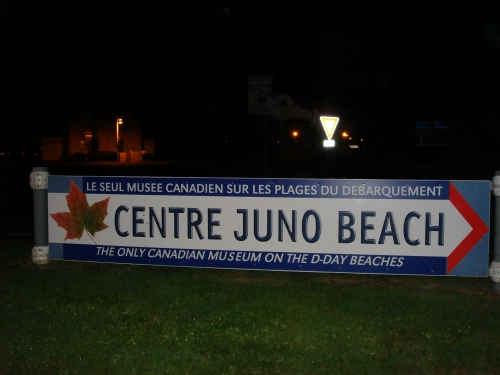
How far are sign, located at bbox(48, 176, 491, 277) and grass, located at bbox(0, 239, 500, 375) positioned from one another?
0.89ft

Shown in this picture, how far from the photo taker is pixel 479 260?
245 inches

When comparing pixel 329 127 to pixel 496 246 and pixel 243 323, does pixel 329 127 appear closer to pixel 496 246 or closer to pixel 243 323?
pixel 496 246

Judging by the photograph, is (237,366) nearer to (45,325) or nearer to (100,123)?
(45,325)

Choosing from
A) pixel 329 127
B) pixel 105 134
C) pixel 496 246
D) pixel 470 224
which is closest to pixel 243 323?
pixel 470 224

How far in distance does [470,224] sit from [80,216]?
4.62 metres

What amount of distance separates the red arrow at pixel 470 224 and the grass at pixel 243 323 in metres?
0.41

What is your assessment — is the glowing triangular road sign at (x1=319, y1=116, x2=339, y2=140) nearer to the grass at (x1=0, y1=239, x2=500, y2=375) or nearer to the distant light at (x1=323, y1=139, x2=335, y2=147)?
the distant light at (x1=323, y1=139, x2=335, y2=147)

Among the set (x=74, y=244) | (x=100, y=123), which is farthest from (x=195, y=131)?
(x=74, y=244)

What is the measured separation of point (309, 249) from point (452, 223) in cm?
160

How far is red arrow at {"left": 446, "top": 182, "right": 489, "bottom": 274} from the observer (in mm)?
6176

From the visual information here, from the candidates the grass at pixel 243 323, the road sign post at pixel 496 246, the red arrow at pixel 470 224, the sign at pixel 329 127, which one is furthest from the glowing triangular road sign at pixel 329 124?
the road sign post at pixel 496 246

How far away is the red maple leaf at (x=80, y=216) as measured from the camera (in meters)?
7.00

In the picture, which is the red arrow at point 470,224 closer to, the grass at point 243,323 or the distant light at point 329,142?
the grass at point 243,323

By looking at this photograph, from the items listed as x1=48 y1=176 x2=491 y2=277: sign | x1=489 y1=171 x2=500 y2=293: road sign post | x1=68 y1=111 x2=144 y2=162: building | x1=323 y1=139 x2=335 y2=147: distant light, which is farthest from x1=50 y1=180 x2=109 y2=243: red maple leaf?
x1=68 y1=111 x2=144 y2=162: building
